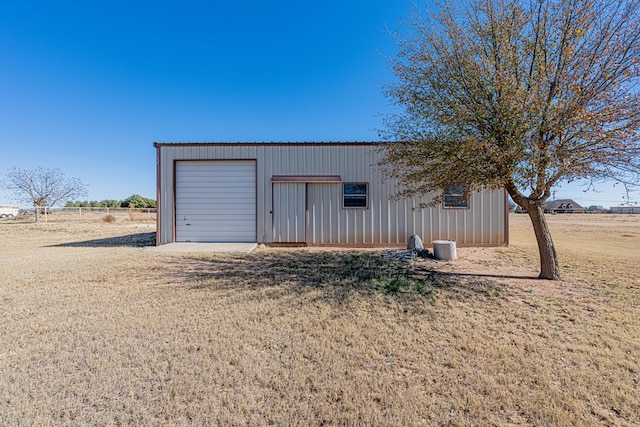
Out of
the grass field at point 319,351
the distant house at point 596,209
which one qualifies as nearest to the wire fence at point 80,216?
the grass field at point 319,351

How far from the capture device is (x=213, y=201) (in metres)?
11.1

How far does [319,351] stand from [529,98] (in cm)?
506

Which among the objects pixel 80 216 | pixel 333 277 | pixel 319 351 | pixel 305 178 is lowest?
pixel 319 351

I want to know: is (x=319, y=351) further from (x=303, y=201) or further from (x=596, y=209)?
(x=596, y=209)

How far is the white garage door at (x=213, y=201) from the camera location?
36.1ft

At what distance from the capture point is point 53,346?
3074 millimetres

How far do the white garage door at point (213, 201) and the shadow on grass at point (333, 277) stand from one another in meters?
2.83

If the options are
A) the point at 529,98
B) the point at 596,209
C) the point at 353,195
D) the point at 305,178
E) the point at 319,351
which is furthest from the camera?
the point at 596,209

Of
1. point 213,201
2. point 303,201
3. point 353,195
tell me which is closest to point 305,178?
point 303,201

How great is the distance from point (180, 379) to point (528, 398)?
A: 2.91 meters

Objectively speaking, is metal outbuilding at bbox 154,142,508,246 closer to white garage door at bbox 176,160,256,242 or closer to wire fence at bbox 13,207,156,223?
white garage door at bbox 176,160,256,242

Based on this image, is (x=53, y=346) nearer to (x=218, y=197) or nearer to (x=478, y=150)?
(x=478, y=150)

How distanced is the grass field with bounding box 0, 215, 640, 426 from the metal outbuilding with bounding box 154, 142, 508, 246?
4.75 m

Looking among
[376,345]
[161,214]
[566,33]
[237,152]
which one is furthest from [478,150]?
[161,214]
